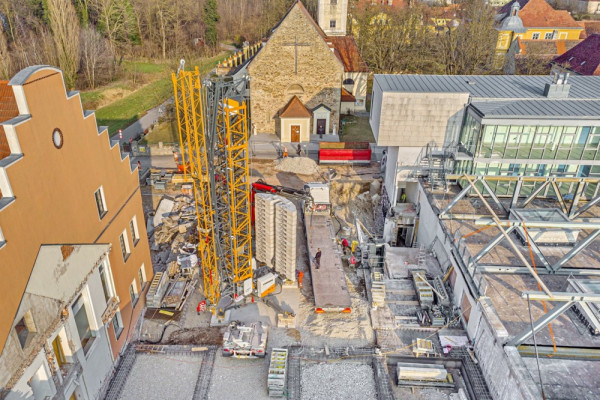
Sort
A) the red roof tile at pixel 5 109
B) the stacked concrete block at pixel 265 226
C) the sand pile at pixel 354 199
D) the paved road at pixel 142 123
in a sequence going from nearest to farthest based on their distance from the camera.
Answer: the red roof tile at pixel 5 109, the stacked concrete block at pixel 265 226, the sand pile at pixel 354 199, the paved road at pixel 142 123

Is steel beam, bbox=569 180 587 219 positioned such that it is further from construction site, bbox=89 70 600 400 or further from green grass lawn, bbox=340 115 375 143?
green grass lawn, bbox=340 115 375 143

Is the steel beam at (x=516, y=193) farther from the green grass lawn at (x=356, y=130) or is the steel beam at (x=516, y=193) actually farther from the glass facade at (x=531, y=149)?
the green grass lawn at (x=356, y=130)

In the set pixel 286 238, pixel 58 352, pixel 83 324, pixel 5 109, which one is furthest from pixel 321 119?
pixel 58 352

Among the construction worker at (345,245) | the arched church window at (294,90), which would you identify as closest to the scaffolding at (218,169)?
the construction worker at (345,245)

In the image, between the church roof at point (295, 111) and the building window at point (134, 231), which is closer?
the building window at point (134, 231)

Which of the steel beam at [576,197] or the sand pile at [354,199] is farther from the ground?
the steel beam at [576,197]

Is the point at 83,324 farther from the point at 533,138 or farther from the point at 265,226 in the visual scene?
the point at 533,138

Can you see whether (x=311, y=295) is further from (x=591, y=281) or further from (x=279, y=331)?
(x=591, y=281)
